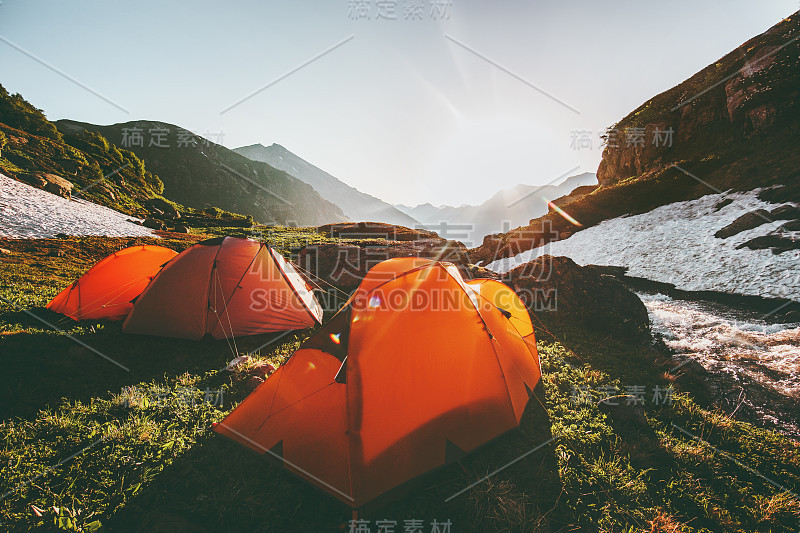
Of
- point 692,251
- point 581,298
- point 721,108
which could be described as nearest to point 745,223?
point 692,251

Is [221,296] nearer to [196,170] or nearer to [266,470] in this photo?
[266,470]

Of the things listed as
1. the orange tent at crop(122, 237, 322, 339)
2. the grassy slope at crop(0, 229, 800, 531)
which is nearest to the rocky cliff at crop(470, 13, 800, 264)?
the grassy slope at crop(0, 229, 800, 531)

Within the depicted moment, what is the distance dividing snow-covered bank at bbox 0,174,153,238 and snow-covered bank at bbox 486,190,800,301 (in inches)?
1310

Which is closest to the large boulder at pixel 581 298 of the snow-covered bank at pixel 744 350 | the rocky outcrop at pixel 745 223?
the snow-covered bank at pixel 744 350

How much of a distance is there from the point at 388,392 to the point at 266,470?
1977mm

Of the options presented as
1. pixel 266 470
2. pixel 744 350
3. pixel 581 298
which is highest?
pixel 581 298

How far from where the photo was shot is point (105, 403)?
173 inches

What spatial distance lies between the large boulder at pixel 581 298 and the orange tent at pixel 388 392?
6.16 metres

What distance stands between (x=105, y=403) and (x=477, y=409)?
6013mm

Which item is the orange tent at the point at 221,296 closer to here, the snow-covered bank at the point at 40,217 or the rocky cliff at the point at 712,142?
the snow-covered bank at the point at 40,217

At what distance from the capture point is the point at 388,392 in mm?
3658

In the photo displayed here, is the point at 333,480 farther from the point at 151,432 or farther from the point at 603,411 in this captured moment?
the point at 603,411

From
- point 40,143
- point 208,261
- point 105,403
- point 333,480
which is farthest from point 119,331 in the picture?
point 40,143

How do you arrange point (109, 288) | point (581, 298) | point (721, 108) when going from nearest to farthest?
point (109, 288) → point (581, 298) → point (721, 108)
